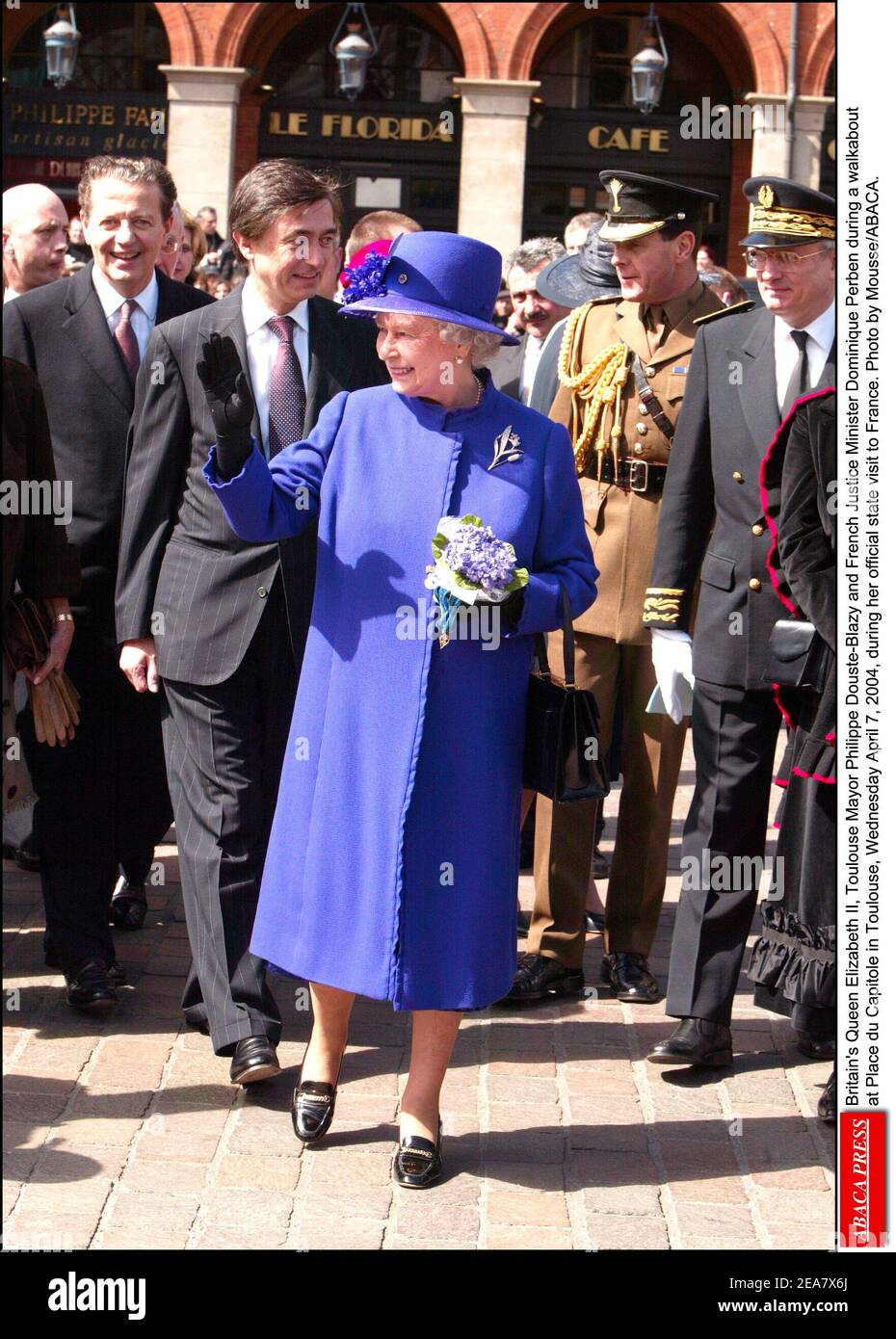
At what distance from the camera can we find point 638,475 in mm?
5820

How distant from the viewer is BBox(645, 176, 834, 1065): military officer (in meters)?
5.05

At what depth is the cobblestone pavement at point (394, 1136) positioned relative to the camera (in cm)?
414

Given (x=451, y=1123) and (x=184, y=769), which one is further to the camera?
(x=184, y=769)

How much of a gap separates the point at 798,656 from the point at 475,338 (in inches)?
44.7

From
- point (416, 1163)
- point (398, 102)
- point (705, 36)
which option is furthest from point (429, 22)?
point (416, 1163)

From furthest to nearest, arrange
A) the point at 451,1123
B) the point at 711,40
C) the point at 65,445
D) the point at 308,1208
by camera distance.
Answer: the point at 711,40, the point at 65,445, the point at 451,1123, the point at 308,1208

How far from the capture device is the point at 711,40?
23.0 m

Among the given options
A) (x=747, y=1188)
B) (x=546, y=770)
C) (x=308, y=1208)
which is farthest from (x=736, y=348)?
(x=308, y=1208)

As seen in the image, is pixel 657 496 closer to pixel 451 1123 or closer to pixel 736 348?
pixel 736 348

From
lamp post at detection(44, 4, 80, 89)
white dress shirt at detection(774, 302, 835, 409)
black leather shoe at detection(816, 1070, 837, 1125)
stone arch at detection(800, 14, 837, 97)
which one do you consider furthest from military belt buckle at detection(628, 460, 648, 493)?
lamp post at detection(44, 4, 80, 89)

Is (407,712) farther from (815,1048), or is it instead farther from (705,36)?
(705,36)

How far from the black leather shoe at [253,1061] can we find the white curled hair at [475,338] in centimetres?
186

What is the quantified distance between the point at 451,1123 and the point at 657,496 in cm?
212

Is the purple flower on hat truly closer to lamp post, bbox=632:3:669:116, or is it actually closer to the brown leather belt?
the brown leather belt
